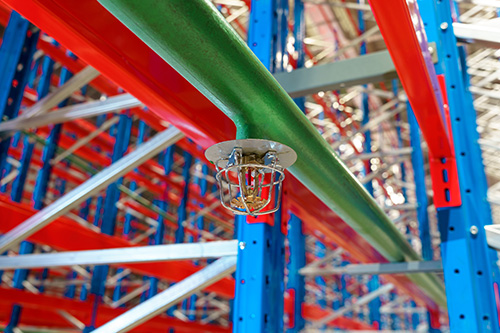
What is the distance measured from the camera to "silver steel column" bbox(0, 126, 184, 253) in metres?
2.62

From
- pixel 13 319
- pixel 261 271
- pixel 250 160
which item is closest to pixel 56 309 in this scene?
pixel 13 319

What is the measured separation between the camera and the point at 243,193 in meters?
1.39

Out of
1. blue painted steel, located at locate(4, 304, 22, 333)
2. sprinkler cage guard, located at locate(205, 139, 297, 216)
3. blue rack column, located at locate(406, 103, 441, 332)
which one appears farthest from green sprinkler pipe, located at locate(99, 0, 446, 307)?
blue painted steel, located at locate(4, 304, 22, 333)

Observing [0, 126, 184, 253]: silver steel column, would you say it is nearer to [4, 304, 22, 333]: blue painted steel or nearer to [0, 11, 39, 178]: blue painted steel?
[0, 11, 39, 178]: blue painted steel

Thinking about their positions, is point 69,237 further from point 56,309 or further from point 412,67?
→ point 412,67

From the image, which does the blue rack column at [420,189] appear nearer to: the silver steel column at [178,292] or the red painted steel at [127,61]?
the silver steel column at [178,292]

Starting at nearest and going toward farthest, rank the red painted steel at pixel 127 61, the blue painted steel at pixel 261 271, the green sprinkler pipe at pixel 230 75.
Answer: the green sprinkler pipe at pixel 230 75
the red painted steel at pixel 127 61
the blue painted steel at pixel 261 271

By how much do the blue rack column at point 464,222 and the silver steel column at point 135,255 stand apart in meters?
1.13

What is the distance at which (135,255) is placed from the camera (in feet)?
9.01

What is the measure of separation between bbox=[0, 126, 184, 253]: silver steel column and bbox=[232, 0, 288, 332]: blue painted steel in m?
0.65

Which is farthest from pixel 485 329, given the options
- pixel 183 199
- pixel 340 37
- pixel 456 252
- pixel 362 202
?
pixel 340 37

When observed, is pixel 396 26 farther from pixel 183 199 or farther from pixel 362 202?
pixel 183 199

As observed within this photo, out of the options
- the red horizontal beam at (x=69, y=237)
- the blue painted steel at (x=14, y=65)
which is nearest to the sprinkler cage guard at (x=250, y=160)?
the red horizontal beam at (x=69, y=237)

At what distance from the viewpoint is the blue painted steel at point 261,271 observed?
2.17 metres
